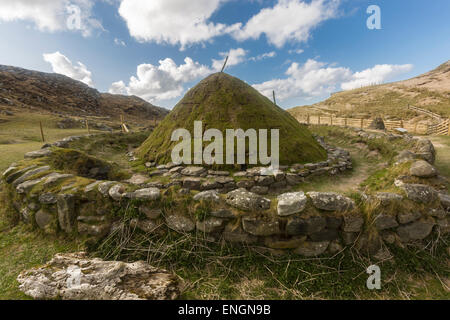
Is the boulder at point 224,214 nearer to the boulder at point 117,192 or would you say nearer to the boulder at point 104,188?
the boulder at point 117,192

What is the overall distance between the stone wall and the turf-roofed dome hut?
205 inches

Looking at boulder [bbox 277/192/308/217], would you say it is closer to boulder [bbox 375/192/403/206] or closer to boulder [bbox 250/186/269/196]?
boulder [bbox 375/192/403/206]

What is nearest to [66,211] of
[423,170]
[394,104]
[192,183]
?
A: [192,183]

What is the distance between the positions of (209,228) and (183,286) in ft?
2.64

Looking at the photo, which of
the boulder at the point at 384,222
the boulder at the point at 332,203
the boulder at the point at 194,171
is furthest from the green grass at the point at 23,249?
the boulder at the point at 384,222

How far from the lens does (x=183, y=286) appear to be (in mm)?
2363

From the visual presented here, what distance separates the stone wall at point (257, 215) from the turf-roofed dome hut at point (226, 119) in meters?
5.20

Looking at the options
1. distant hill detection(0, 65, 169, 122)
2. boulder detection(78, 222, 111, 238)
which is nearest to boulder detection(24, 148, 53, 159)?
boulder detection(78, 222, 111, 238)

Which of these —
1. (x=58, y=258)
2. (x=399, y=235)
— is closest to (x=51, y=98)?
(x=58, y=258)

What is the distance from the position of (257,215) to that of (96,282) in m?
2.18

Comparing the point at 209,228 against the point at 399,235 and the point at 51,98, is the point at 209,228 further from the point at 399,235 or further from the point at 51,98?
the point at 51,98

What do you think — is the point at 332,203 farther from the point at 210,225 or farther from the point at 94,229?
the point at 94,229
